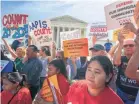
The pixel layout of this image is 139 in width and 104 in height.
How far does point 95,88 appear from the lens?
2.28m

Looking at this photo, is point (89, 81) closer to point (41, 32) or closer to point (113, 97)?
point (113, 97)

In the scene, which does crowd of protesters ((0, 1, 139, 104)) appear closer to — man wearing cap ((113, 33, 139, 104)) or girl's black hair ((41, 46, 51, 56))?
man wearing cap ((113, 33, 139, 104))

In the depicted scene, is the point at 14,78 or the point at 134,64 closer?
the point at 134,64

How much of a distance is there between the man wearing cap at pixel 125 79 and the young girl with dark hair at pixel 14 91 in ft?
3.84

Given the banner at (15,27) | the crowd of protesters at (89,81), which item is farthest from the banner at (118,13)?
the banner at (15,27)

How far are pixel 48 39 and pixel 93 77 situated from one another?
14.8ft

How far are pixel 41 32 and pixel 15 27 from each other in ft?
2.40

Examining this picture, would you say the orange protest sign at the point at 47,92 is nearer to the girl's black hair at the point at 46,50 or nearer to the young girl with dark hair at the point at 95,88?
the young girl with dark hair at the point at 95,88

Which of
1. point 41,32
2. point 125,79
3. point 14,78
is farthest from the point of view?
point 41,32

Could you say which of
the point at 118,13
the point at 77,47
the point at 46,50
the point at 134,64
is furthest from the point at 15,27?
the point at 134,64

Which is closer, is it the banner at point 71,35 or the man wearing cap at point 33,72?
the man wearing cap at point 33,72

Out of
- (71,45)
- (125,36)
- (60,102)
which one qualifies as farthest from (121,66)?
(71,45)

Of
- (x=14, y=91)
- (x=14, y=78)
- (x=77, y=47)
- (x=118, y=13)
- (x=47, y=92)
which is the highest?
(x=118, y=13)

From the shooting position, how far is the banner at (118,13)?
4.52 m
